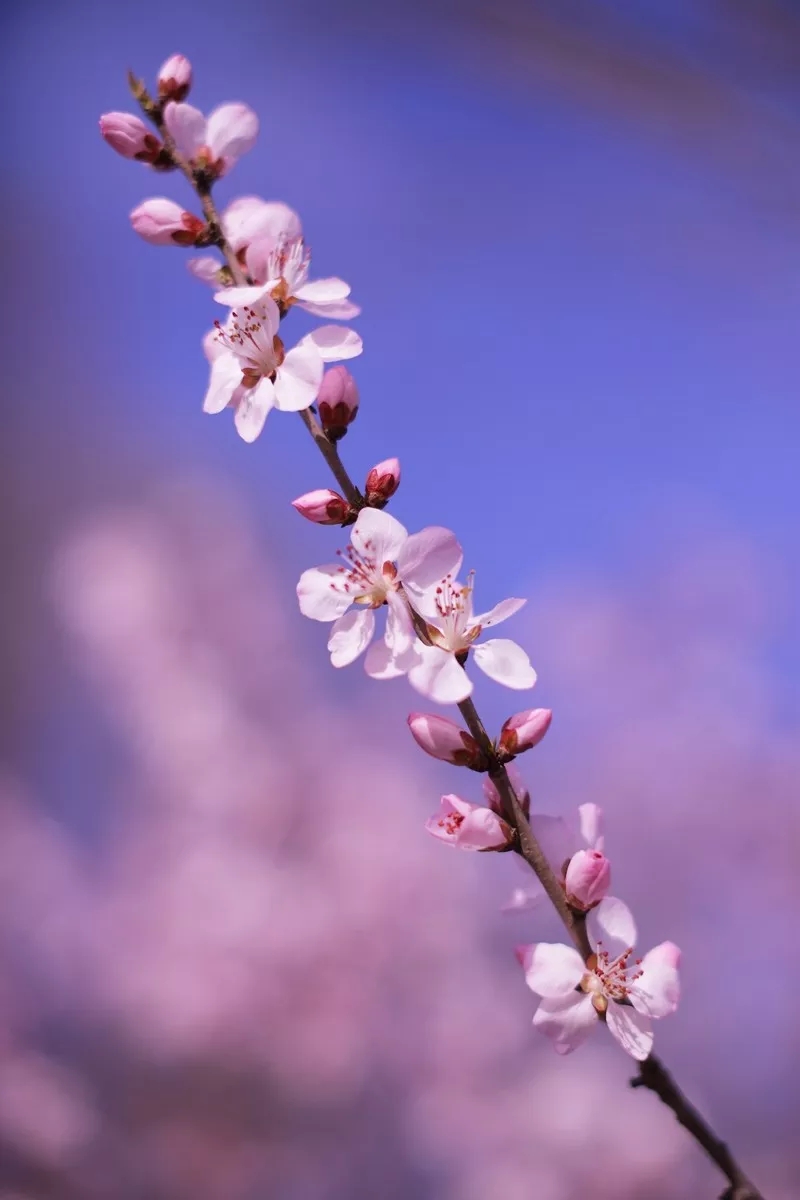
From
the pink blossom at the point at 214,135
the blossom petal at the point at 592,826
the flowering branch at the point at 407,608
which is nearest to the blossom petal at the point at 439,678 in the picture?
the flowering branch at the point at 407,608

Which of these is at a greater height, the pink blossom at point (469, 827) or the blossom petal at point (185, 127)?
the blossom petal at point (185, 127)

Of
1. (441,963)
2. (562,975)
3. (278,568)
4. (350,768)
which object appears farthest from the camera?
(278,568)

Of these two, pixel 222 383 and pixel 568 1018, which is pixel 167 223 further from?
pixel 568 1018

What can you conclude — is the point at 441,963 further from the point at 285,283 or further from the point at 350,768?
the point at 285,283

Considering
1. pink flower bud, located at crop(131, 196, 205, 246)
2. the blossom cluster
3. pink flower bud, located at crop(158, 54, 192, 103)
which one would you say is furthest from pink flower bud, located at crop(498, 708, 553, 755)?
pink flower bud, located at crop(158, 54, 192, 103)

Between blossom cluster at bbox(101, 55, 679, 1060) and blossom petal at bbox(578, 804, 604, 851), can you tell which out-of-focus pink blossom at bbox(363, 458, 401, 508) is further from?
blossom petal at bbox(578, 804, 604, 851)

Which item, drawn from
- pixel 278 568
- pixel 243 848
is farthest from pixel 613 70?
pixel 243 848

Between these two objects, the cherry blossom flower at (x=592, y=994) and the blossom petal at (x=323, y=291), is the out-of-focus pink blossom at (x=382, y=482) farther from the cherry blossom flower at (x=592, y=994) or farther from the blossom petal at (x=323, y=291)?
the cherry blossom flower at (x=592, y=994)
